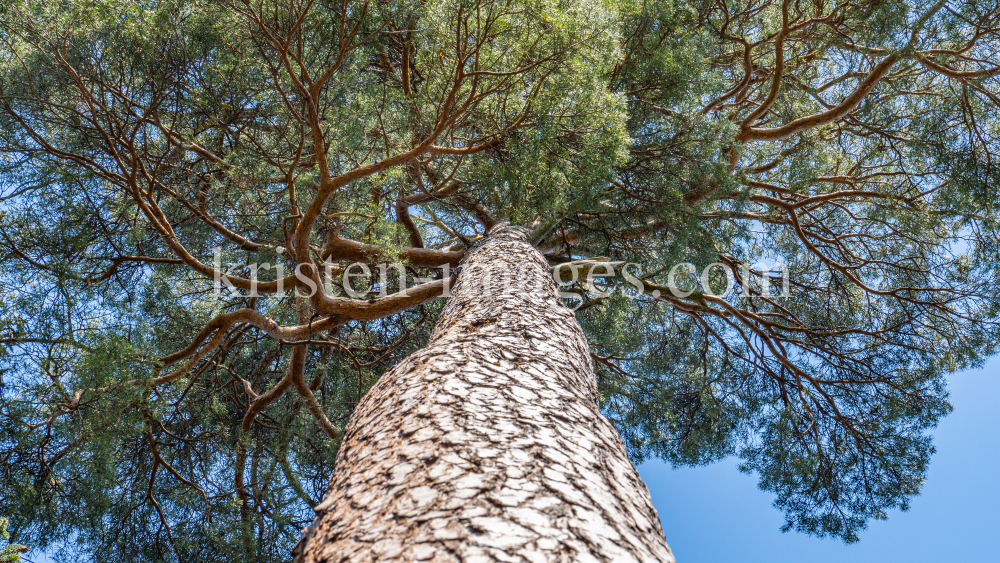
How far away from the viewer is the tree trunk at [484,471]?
1.09 m

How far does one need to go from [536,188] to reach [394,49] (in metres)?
2.64

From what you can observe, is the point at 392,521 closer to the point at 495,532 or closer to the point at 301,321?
the point at 495,532

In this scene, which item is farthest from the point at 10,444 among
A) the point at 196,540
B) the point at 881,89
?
the point at 881,89

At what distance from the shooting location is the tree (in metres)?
3.79

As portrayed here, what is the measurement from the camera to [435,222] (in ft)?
23.8

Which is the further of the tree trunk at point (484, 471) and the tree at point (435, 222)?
the tree at point (435, 222)

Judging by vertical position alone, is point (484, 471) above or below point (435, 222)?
below

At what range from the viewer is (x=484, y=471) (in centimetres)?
127

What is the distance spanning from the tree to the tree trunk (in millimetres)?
97

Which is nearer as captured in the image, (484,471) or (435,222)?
(484,471)

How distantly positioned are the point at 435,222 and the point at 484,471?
6.16 m

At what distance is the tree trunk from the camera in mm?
1094

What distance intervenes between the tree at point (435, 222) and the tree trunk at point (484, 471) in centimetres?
10

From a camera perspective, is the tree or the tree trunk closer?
the tree trunk
